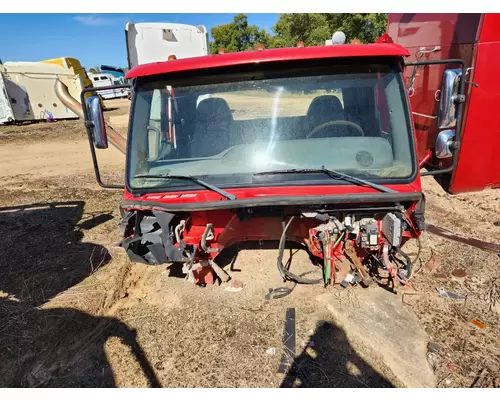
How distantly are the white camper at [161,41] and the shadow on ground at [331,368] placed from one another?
584 cm

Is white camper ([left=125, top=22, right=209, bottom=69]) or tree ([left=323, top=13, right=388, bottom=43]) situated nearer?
white camper ([left=125, top=22, right=209, bottom=69])

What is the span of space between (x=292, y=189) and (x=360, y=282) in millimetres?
1401

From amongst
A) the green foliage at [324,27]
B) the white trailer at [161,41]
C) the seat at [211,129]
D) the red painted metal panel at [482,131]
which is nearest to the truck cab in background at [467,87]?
the red painted metal panel at [482,131]

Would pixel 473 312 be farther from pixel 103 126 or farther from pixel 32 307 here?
pixel 32 307

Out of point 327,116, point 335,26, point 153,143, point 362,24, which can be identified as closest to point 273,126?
point 327,116

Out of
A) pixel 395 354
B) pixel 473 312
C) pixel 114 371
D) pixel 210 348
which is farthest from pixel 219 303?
pixel 473 312

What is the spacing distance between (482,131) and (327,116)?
377 cm

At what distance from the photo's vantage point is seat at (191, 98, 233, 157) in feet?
9.64

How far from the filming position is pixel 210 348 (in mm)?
2799

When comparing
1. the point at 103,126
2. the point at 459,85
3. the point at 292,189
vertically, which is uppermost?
the point at 459,85

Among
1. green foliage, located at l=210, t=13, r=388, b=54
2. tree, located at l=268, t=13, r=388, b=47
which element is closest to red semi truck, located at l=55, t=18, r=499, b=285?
green foliage, located at l=210, t=13, r=388, b=54

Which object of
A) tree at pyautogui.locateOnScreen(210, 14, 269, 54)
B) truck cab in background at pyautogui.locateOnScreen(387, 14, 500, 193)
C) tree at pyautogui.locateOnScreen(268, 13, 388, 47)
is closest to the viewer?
truck cab in background at pyautogui.locateOnScreen(387, 14, 500, 193)

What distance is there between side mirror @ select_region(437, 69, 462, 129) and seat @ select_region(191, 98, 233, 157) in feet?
5.37

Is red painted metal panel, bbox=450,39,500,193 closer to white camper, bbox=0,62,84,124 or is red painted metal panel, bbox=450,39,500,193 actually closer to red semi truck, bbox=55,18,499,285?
red semi truck, bbox=55,18,499,285
